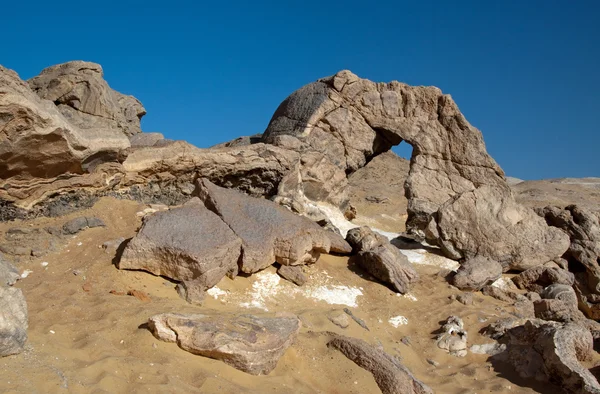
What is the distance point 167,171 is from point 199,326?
3629mm

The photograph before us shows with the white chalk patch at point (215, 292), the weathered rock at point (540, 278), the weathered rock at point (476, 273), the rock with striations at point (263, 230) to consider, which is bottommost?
the white chalk patch at point (215, 292)

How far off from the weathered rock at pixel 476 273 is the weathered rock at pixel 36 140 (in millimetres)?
4778

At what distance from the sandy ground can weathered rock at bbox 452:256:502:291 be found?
171 mm

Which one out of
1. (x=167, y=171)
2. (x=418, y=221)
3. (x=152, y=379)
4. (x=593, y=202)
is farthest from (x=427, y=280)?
(x=593, y=202)

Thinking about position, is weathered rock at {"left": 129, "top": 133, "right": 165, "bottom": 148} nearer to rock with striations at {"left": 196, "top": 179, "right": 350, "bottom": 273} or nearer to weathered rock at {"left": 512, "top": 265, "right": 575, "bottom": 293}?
rock with striations at {"left": 196, "top": 179, "right": 350, "bottom": 273}

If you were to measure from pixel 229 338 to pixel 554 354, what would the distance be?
2840mm

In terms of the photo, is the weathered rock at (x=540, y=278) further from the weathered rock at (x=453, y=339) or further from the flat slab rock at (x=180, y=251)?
the flat slab rock at (x=180, y=251)

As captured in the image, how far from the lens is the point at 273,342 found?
11.7 feet

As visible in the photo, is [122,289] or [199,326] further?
[122,289]

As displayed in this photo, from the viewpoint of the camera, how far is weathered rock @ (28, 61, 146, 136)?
7.96 m

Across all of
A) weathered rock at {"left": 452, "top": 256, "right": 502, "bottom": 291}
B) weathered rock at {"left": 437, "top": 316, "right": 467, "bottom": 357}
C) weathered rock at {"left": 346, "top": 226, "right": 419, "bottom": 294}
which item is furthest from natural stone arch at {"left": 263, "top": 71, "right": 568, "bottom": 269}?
weathered rock at {"left": 437, "top": 316, "right": 467, "bottom": 357}

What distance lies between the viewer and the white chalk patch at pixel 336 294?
5.51 m

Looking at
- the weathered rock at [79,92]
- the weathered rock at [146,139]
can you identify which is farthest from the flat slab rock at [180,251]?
the weathered rock at [146,139]

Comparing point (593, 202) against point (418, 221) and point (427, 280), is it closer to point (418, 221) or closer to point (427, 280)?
point (418, 221)
